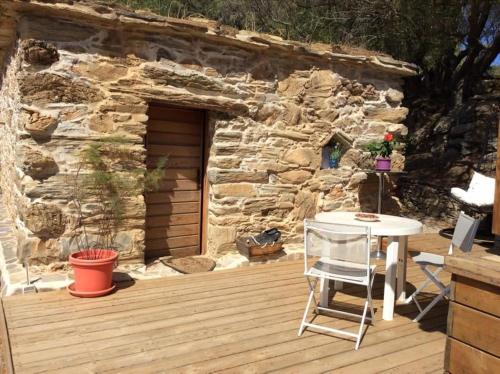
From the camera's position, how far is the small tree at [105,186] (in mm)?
4172

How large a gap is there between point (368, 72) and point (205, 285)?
3701 millimetres

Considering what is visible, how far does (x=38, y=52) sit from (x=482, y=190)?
6111 millimetres

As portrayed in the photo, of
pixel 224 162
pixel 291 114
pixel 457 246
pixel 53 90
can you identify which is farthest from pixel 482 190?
pixel 53 90

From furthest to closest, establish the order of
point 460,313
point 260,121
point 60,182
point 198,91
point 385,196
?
point 385,196 < point 260,121 < point 198,91 < point 60,182 < point 460,313

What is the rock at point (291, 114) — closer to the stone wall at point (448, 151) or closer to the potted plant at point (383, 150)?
the potted plant at point (383, 150)

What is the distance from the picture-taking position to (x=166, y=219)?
16.5ft

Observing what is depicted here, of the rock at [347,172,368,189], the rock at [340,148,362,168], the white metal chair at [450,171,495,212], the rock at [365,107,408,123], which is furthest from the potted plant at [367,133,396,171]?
the white metal chair at [450,171,495,212]

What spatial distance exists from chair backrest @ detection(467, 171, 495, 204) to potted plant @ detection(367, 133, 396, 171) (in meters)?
1.82

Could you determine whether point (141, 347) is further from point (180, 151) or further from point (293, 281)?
point (180, 151)

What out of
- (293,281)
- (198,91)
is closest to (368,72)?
(198,91)

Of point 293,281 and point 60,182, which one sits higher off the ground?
point 60,182

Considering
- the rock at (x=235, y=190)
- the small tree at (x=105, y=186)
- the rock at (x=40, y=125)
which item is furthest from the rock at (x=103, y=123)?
the rock at (x=235, y=190)

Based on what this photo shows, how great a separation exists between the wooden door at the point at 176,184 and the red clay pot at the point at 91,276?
1.08m

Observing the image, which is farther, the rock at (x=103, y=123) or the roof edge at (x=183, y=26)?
the rock at (x=103, y=123)
